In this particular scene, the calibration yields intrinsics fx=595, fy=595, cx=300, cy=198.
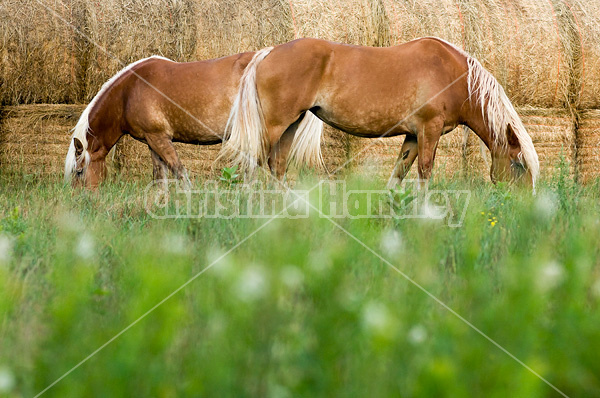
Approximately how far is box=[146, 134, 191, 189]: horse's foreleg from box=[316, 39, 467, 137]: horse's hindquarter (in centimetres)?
131

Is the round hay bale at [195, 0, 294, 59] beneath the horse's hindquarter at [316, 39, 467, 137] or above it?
above

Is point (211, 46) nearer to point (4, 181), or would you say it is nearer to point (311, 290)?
point (4, 181)

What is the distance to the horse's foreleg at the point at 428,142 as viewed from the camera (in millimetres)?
4895

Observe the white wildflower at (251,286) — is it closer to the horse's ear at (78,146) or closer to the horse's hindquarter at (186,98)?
the horse's hindquarter at (186,98)

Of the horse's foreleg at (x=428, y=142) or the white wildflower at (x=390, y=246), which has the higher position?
the horse's foreleg at (x=428, y=142)

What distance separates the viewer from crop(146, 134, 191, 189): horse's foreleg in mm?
5102

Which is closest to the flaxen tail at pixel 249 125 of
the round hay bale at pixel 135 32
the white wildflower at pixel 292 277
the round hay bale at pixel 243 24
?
the round hay bale at pixel 243 24

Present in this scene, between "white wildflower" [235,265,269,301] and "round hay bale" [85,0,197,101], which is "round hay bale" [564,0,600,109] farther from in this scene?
"white wildflower" [235,265,269,301]

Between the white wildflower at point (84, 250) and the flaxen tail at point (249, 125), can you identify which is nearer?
the white wildflower at point (84, 250)

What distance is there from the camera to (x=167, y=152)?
5.14 metres

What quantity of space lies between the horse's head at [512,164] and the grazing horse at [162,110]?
5.16ft

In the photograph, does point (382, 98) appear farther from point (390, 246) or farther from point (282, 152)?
point (390, 246)

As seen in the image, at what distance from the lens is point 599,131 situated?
704 cm

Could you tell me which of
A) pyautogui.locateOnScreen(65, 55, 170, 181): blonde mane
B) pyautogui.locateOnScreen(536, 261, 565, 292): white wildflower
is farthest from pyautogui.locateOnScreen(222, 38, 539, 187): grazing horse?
pyautogui.locateOnScreen(536, 261, 565, 292): white wildflower
